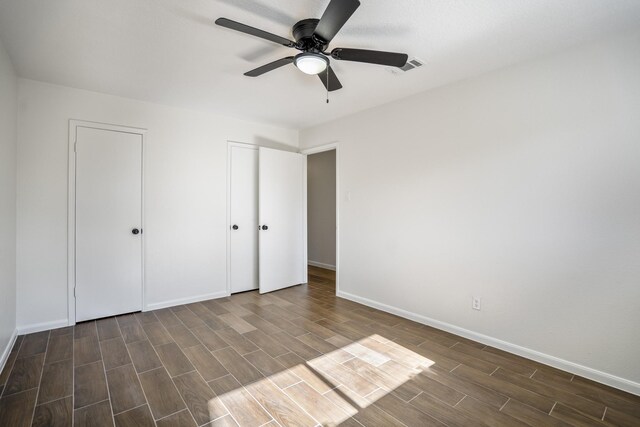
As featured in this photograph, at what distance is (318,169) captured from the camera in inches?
257

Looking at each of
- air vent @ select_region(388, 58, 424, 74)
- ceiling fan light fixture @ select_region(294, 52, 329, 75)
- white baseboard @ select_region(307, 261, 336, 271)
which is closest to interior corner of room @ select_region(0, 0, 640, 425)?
air vent @ select_region(388, 58, 424, 74)

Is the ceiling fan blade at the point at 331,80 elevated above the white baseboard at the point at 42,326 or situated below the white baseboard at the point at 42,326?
above

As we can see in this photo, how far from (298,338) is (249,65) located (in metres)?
2.58

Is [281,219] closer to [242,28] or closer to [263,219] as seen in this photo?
[263,219]

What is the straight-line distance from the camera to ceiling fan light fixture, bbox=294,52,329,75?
2006 mm

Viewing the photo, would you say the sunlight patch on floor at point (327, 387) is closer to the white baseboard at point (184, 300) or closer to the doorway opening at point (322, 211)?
the white baseboard at point (184, 300)

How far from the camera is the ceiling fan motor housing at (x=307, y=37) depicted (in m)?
1.91

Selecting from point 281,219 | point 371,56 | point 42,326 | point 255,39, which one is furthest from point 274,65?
point 42,326

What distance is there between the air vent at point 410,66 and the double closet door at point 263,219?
2268 mm

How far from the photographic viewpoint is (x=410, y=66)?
2637 millimetres

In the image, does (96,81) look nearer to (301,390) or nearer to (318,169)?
(301,390)

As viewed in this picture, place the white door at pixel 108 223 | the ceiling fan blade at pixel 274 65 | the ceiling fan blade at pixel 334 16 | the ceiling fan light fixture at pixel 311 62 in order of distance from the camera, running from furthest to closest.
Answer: the white door at pixel 108 223
the ceiling fan blade at pixel 274 65
the ceiling fan light fixture at pixel 311 62
the ceiling fan blade at pixel 334 16

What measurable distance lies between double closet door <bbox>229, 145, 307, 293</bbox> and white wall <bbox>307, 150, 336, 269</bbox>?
1.53 m

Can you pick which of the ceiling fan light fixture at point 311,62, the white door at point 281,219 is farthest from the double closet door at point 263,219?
the ceiling fan light fixture at point 311,62
